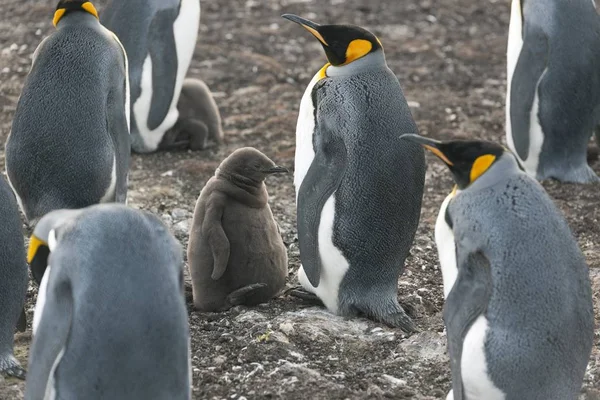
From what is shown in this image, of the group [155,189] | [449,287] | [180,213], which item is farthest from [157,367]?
[155,189]

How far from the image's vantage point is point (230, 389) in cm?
457

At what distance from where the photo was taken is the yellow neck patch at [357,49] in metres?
5.57

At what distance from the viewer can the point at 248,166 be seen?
5.50 m

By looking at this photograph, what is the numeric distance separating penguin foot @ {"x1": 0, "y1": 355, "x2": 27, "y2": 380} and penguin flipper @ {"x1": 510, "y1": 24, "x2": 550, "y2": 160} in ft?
14.2

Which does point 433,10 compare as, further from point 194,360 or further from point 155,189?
point 194,360

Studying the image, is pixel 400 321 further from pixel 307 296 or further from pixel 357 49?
pixel 357 49

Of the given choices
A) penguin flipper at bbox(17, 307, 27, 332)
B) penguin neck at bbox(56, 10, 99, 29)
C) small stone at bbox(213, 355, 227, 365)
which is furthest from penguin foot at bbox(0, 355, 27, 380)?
penguin neck at bbox(56, 10, 99, 29)

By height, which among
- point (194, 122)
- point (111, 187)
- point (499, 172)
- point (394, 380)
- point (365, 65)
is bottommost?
point (394, 380)

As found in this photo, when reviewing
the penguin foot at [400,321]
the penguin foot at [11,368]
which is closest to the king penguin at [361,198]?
the penguin foot at [400,321]

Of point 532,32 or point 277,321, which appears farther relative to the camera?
point 532,32

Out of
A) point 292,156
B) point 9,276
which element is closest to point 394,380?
point 9,276

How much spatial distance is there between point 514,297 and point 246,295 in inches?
65.3

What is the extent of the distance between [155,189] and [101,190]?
3.78 ft

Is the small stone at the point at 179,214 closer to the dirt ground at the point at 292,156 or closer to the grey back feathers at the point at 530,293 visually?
the dirt ground at the point at 292,156
